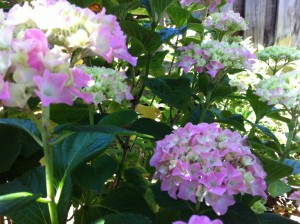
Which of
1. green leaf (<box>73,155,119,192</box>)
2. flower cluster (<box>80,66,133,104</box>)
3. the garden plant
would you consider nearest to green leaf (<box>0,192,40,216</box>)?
the garden plant

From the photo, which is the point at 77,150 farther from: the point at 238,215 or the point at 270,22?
the point at 270,22

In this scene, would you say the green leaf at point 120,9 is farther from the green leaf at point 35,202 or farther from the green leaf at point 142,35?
the green leaf at point 35,202

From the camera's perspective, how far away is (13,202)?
0.56 metres

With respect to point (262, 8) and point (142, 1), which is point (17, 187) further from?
point (262, 8)

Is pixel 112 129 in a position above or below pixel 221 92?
above

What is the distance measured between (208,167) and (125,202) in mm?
220

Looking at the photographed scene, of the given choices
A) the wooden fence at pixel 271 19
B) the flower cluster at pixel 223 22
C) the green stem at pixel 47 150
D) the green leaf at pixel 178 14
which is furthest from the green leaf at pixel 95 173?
the wooden fence at pixel 271 19

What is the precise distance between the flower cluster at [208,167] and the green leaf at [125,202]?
3.3 inches

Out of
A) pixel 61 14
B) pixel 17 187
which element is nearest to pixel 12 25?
pixel 61 14

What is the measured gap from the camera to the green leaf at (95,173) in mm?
842

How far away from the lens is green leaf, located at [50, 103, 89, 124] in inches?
39.5

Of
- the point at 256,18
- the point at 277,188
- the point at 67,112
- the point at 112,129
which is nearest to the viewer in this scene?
→ the point at 112,129

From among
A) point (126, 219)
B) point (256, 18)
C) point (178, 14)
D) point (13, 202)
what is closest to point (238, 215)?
point (126, 219)

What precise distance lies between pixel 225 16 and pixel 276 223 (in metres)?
0.76
